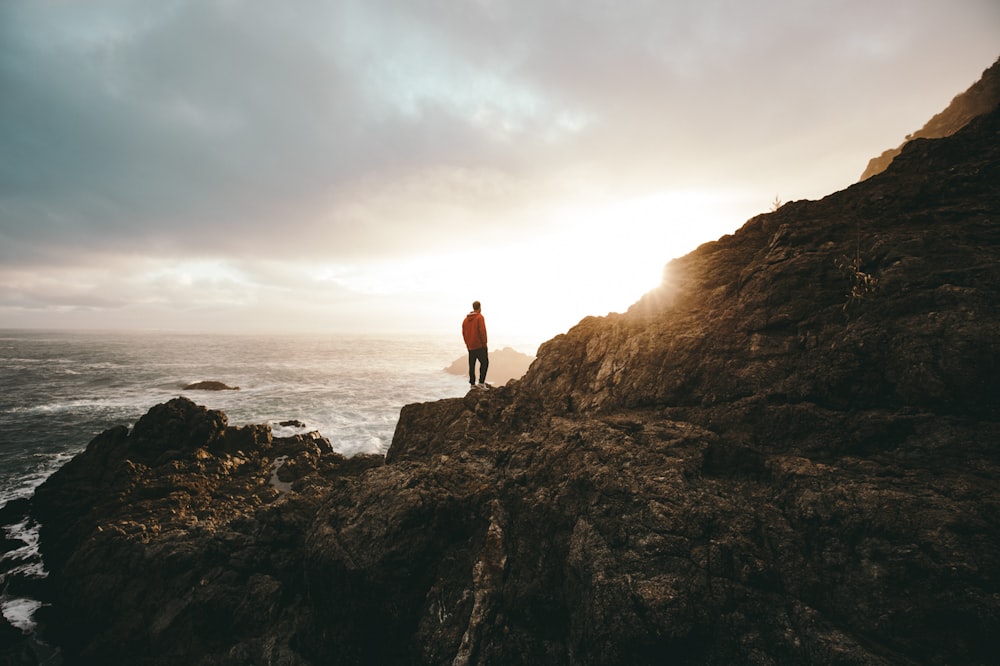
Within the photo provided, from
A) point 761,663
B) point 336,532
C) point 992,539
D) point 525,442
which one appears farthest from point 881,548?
point 336,532

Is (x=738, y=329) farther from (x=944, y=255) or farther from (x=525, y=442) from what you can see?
(x=525, y=442)

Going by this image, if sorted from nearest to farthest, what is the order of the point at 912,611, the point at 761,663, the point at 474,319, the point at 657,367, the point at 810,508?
the point at 912,611 < the point at 761,663 < the point at 810,508 < the point at 657,367 < the point at 474,319

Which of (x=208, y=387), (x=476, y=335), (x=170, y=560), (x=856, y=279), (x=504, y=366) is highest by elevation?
(x=856, y=279)

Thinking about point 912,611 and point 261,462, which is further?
point 261,462

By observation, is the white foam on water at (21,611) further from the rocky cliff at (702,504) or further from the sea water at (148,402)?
the rocky cliff at (702,504)

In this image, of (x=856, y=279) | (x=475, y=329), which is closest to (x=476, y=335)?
(x=475, y=329)

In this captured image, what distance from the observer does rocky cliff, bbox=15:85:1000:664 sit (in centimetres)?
466

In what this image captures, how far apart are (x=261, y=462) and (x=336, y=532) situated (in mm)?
15027

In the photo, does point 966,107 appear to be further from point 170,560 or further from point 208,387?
point 208,387

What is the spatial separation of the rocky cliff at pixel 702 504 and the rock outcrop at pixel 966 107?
15.6 meters

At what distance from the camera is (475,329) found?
15594mm

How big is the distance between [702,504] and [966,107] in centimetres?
3736

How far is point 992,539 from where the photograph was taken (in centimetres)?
417

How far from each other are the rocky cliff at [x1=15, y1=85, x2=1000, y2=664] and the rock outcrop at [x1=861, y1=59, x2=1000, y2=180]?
15.6 m
